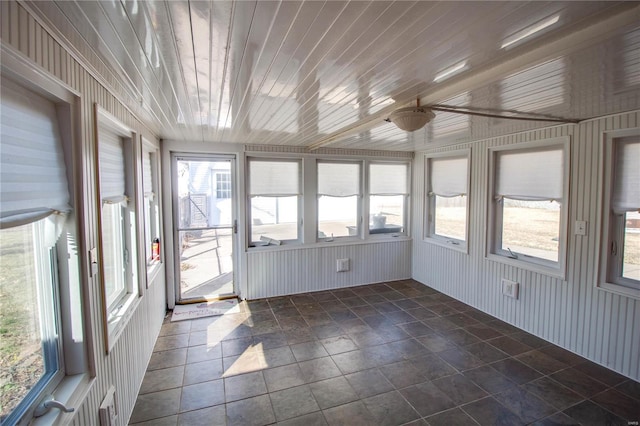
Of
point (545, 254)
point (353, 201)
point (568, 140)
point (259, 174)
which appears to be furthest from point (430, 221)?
point (259, 174)

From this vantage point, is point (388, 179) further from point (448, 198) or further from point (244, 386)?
point (244, 386)

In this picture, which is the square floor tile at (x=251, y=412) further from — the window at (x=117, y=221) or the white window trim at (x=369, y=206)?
the white window trim at (x=369, y=206)

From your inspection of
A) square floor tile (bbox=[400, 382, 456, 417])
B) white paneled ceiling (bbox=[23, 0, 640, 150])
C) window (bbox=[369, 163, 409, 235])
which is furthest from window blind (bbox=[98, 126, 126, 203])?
Result: window (bbox=[369, 163, 409, 235])

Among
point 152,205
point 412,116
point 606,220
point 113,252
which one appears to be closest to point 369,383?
point 412,116

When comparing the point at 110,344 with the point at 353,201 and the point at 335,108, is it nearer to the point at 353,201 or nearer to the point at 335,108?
the point at 335,108

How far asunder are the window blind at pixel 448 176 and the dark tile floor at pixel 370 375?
176 cm

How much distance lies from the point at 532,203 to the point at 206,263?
4.36 metres

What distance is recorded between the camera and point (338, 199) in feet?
16.8

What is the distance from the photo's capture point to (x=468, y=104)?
7.91 feet

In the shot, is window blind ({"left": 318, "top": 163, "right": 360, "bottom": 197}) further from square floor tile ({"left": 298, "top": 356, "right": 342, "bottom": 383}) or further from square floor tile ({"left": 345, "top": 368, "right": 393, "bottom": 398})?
square floor tile ({"left": 345, "top": 368, "right": 393, "bottom": 398})

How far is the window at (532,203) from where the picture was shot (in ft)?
10.6

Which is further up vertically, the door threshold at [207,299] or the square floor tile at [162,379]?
the door threshold at [207,299]

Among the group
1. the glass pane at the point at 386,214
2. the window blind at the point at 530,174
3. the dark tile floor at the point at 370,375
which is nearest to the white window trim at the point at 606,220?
the window blind at the point at 530,174

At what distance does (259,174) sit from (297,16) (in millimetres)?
3475
